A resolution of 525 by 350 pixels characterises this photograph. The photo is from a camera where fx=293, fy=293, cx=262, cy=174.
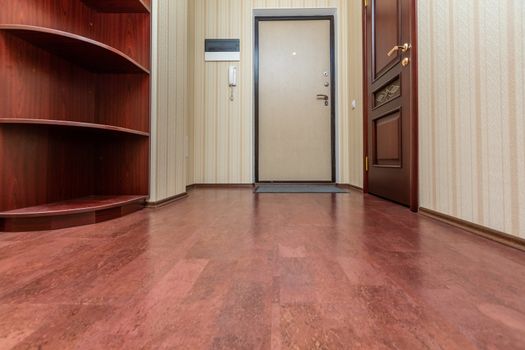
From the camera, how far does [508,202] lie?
104cm

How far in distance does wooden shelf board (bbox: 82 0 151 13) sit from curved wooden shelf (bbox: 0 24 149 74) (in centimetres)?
35

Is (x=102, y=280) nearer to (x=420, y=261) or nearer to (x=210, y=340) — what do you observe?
(x=210, y=340)

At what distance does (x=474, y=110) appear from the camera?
122 cm

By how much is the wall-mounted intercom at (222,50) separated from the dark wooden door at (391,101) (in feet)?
4.99

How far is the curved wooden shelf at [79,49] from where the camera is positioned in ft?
4.18

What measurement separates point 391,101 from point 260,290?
75.6 inches

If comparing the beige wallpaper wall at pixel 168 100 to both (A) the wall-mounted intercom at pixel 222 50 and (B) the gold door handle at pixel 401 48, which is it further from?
(B) the gold door handle at pixel 401 48

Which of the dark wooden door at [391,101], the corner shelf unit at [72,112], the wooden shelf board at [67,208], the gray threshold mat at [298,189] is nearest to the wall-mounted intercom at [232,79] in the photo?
the gray threshold mat at [298,189]

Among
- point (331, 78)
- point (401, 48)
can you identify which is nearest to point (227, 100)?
point (331, 78)

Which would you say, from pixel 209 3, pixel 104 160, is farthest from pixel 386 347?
pixel 209 3

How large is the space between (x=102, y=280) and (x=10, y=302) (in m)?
0.17

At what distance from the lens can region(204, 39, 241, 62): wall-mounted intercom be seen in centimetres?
353

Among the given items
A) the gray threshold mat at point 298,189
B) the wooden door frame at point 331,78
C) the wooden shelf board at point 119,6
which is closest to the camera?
the wooden shelf board at point 119,6

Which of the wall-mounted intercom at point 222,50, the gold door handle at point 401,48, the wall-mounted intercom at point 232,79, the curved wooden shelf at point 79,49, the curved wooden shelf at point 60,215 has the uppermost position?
the wall-mounted intercom at point 222,50
